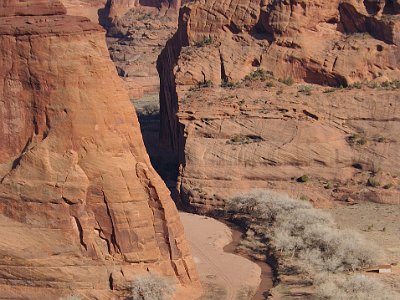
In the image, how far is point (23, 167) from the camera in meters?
31.6

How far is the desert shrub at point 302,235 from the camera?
3897 cm

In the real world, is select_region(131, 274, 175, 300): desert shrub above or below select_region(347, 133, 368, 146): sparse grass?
above

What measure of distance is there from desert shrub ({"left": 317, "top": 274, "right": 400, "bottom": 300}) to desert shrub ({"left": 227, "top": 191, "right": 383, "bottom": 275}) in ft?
11.8

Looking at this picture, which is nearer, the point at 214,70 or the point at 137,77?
the point at 214,70

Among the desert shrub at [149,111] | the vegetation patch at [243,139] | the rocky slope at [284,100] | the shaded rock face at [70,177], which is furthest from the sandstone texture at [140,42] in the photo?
the shaded rock face at [70,177]

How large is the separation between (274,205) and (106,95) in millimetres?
19259

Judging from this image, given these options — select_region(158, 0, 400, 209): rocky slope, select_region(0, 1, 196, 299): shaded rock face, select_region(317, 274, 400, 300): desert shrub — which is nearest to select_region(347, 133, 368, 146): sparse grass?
select_region(158, 0, 400, 209): rocky slope

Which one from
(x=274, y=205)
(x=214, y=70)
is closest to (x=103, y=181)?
(x=274, y=205)

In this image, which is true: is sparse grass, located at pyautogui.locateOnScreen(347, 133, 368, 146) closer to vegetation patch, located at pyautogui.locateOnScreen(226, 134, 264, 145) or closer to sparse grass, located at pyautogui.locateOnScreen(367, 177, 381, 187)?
sparse grass, located at pyautogui.locateOnScreen(367, 177, 381, 187)

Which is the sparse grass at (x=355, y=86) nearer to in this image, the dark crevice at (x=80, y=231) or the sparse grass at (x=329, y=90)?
the sparse grass at (x=329, y=90)

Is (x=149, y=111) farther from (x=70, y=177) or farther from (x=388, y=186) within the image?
(x=70, y=177)

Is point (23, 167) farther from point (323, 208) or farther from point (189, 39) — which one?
point (189, 39)

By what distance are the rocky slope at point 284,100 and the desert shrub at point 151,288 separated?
2196cm

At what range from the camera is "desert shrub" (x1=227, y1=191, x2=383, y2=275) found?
128ft
